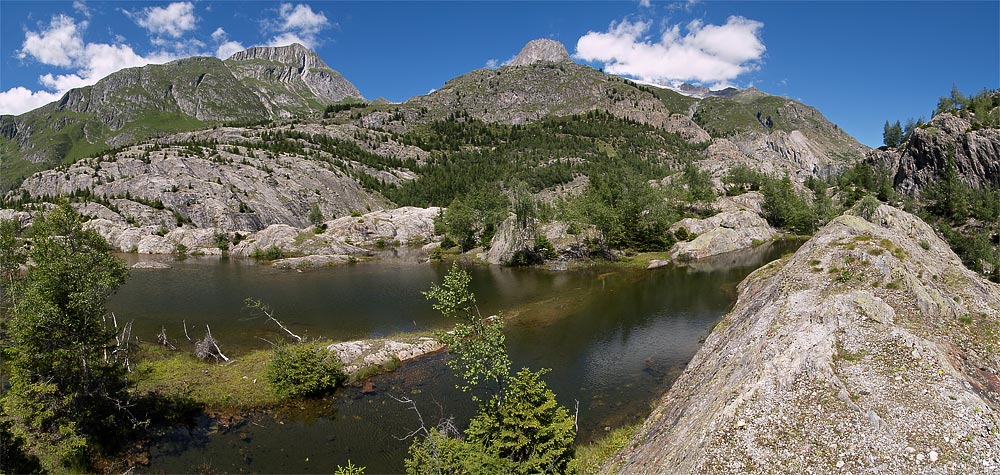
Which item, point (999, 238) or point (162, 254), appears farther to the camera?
point (162, 254)

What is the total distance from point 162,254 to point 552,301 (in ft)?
375

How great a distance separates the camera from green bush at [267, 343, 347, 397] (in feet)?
101

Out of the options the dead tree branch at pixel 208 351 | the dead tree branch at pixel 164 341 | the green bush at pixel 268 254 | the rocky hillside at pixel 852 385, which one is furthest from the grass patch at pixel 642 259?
the green bush at pixel 268 254

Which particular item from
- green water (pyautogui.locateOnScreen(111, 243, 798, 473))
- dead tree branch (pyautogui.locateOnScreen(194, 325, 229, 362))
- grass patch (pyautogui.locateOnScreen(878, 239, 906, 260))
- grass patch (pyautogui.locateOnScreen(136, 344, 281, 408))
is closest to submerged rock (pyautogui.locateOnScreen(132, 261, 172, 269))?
green water (pyautogui.locateOnScreen(111, 243, 798, 473))

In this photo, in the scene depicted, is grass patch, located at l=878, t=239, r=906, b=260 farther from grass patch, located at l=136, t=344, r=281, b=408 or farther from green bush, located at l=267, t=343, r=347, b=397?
grass patch, located at l=136, t=344, r=281, b=408

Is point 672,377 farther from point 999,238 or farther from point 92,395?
point 999,238

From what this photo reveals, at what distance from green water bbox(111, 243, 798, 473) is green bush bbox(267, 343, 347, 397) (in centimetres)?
127

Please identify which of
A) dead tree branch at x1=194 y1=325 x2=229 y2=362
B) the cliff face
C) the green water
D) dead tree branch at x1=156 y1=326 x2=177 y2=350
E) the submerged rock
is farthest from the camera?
the cliff face

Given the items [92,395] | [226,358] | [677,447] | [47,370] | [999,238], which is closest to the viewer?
[677,447]

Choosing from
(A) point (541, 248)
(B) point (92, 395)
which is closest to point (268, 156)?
(A) point (541, 248)

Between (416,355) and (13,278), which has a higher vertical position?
(13,278)

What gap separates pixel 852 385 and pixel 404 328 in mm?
39677

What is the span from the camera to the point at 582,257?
9231 centimetres

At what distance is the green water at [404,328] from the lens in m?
25.5
